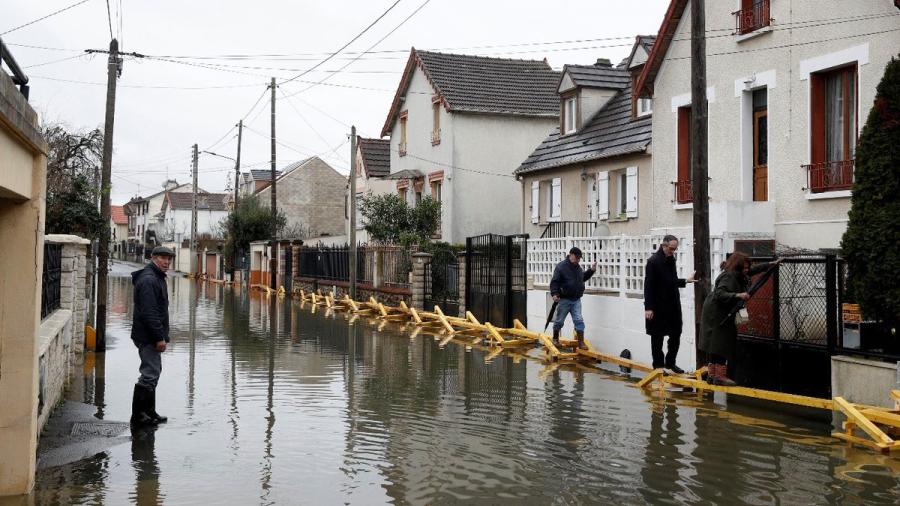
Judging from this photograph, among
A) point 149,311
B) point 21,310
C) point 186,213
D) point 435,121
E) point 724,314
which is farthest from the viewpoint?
point 186,213

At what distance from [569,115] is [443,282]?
26.6 feet

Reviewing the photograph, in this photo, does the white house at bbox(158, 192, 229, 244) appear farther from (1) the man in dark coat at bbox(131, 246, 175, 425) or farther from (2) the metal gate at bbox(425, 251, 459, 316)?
(1) the man in dark coat at bbox(131, 246, 175, 425)

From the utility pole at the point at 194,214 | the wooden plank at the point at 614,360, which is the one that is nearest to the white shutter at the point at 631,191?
the wooden plank at the point at 614,360

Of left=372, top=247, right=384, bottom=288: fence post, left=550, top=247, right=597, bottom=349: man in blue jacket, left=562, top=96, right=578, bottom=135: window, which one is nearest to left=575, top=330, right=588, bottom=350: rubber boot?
left=550, top=247, right=597, bottom=349: man in blue jacket

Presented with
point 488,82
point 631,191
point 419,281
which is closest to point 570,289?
point 631,191

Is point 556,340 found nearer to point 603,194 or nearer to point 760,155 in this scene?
point 760,155

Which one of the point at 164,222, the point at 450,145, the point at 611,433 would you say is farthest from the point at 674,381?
the point at 164,222

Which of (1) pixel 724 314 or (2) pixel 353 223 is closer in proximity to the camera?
(1) pixel 724 314

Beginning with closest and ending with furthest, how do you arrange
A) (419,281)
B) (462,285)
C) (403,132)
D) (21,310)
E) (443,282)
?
1. (21,310)
2. (462,285)
3. (443,282)
4. (419,281)
5. (403,132)

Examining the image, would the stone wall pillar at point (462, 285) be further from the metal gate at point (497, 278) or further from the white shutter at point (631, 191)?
the white shutter at point (631, 191)

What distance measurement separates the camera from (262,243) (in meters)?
47.7

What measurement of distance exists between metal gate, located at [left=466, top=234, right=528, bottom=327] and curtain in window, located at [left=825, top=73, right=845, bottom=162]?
603 cm

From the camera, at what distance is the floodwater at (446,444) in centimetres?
684

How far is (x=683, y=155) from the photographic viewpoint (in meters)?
19.7
